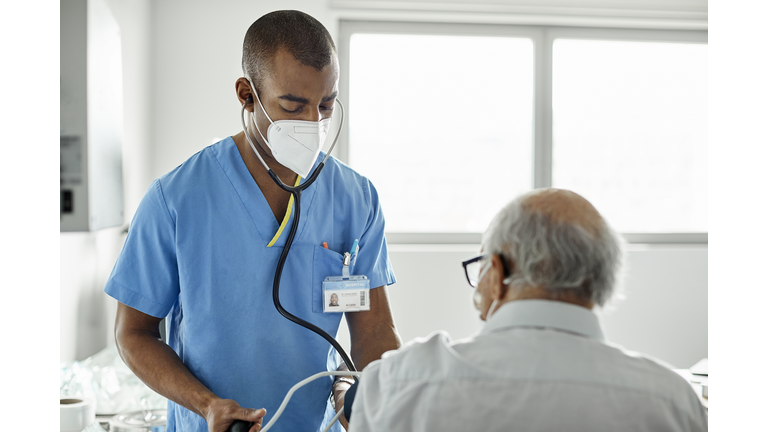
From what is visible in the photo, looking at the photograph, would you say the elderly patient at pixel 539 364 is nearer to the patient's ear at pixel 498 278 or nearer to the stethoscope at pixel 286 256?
the patient's ear at pixel 498 278

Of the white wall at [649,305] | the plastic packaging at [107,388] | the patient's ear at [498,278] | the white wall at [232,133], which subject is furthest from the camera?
the white wall at [649,305]

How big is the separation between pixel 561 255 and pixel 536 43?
8.63 feet

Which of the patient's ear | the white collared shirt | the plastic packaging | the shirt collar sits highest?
the patient's ear

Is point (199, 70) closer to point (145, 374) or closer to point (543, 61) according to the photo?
point (543, 61)

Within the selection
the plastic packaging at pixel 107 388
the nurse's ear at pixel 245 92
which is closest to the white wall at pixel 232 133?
the plastic packaging at pixel 107 388

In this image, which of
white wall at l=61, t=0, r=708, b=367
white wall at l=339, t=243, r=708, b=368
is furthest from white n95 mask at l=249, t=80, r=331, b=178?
white wall at l=339, t=243, r=708, b=368

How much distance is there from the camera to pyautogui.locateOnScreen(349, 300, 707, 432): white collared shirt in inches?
24.0

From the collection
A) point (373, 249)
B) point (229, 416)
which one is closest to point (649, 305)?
point (373, 249)

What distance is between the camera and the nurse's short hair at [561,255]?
2.23 ft

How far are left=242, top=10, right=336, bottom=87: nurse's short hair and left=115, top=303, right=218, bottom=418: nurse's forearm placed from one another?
1.69ft

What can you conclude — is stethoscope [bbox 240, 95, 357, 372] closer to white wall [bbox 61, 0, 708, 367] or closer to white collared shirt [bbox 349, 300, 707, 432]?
white collared shirt [bbox 349, 300, 707, 432]
